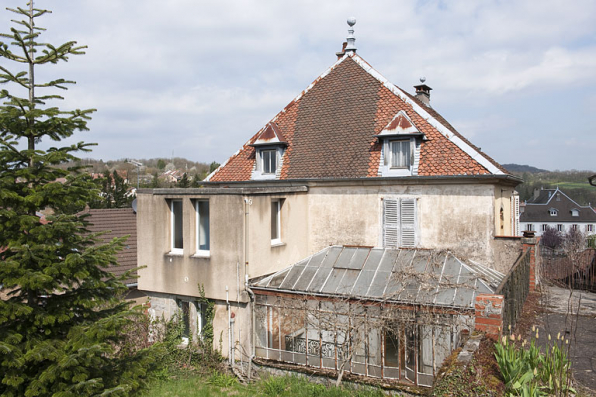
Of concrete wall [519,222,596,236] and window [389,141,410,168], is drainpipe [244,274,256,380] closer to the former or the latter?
window [389,141,410,168]

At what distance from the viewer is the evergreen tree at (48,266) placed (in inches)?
241

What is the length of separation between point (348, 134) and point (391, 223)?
3.60 metres

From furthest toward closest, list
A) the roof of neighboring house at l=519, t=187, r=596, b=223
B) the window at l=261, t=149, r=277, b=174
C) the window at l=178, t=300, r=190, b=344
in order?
the roof of neighboring house at l=519, t=187, r=596, b=223, the window at l=261, t=149, r=277, b=174, the window at l=178, t=300, r=190, b=344

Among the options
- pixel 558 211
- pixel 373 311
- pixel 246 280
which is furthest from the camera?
pixel 558 211

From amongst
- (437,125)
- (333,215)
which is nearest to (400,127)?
(437,125)

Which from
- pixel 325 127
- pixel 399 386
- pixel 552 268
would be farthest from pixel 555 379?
pixel 552 268

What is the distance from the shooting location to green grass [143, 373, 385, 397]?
10703 mm

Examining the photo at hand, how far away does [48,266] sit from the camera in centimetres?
644

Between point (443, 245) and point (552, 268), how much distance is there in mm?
10754

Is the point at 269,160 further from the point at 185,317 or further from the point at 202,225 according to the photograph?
the point at 185,317

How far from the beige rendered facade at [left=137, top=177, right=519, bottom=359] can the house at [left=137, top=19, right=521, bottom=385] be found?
3cm

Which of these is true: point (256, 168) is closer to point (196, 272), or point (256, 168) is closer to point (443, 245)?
point (196, 272)

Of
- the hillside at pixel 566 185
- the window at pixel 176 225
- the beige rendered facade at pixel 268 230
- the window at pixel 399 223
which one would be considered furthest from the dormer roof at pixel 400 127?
the hillside at pixel 566 185

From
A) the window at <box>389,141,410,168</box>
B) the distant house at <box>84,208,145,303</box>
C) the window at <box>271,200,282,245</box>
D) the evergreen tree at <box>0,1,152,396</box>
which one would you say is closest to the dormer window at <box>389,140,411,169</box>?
the window at <box>389,141,410,168</box>
